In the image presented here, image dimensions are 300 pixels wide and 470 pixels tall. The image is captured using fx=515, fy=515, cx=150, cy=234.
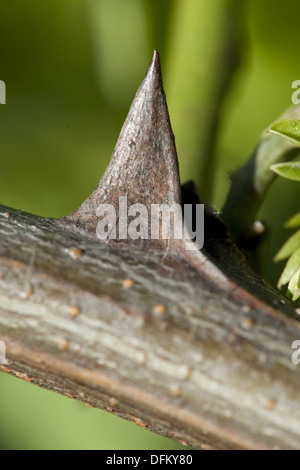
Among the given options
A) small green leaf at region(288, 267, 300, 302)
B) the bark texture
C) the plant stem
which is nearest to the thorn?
the bark texture

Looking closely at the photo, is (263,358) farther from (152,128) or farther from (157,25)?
(157,25)

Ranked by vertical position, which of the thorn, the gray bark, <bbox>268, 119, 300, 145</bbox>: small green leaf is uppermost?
<bbox>268, 119, 300, 145</bbox>: small green leaf

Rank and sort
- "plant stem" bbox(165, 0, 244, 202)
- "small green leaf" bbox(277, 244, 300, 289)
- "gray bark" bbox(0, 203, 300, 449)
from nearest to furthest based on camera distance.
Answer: "gray bark" bbox(0, 203, 300, 449) < "small green leaf" bbox(277, 244, 300, 289) < "plant stem" bbox(165, 0, 244, 202)

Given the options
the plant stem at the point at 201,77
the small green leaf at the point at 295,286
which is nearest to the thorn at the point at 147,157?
the small green leaf at the point at 295,286

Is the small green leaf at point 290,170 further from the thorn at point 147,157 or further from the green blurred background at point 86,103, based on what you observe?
the green blurred background at point 86,103

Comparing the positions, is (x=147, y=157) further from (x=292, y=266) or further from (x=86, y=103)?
(x=86, y=103)

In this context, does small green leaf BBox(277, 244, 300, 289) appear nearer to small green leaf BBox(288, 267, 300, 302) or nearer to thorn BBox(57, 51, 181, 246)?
small green leaf BBox(288, 267, 300, 302)

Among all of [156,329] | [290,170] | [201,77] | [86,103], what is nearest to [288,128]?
[290,170]

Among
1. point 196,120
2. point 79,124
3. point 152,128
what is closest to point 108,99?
point 79,124
